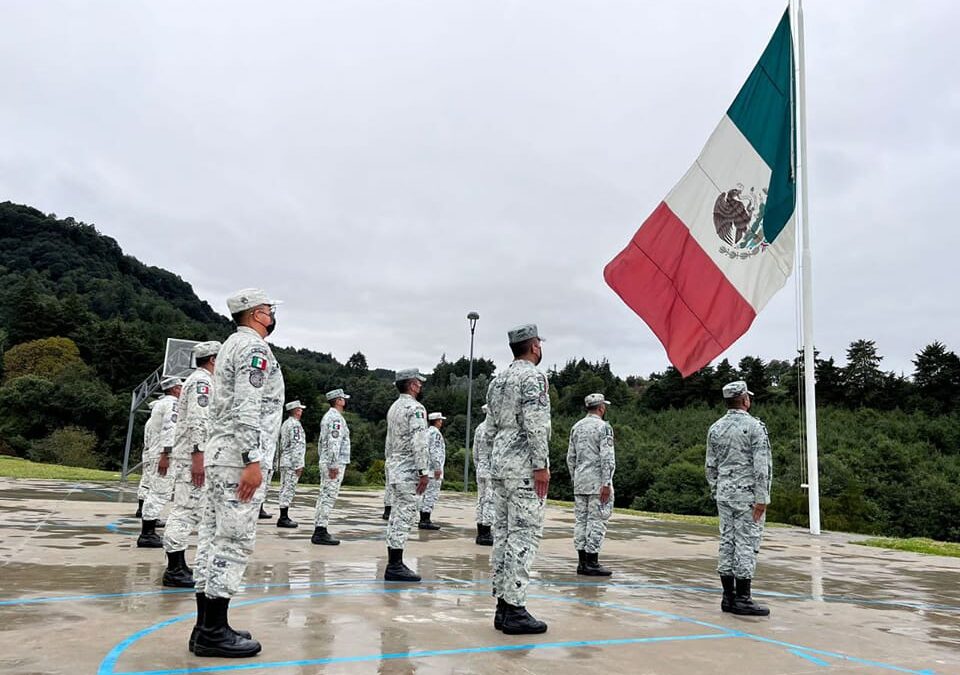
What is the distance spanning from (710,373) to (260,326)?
198 ft

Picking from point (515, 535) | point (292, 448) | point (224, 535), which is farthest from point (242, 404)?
point (292, 448)

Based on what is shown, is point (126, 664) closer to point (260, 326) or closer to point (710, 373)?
point (260, 326)

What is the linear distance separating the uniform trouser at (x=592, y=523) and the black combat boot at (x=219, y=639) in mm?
4623

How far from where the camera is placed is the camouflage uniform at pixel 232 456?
14.2 feet

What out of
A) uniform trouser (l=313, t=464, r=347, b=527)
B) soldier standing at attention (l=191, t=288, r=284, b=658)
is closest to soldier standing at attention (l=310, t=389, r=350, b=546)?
uniform trouser (l=313, t=464, r=347, b=527)

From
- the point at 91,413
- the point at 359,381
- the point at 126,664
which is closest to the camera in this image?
the point at 126,664

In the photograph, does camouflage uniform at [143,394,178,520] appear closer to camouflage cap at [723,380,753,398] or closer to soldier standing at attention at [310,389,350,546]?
soldier standing at attention at [310,389,350,546]

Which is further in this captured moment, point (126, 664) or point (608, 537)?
point (608, 537)

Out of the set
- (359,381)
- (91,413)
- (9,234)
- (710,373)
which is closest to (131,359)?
(91,413)

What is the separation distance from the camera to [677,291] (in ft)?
37.2

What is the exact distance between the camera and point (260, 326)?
193 inches

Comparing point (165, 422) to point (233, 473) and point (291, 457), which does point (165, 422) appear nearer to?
point (291, 457)

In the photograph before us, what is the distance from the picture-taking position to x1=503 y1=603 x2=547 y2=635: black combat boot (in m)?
4.93

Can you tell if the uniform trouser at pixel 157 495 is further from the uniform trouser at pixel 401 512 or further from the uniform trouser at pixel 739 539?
the uniform trouser at pixel 739 539
